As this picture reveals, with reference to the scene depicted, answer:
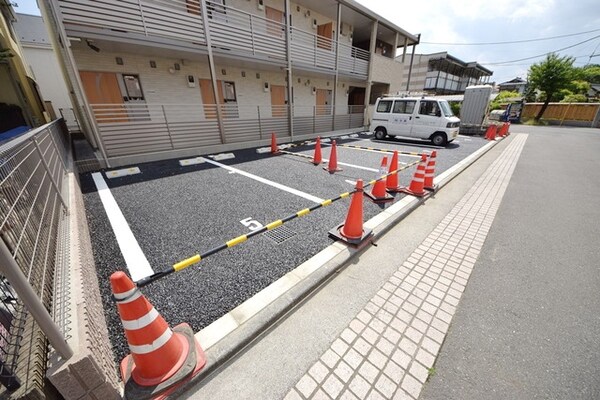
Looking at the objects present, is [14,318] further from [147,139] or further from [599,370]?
[147,139]

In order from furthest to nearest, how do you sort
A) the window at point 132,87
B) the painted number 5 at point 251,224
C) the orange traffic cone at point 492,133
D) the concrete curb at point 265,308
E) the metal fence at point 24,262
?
the orange traffic cone at point 492,133 → the window at point 132,87 → the painted number 5 at point 251,224 → the concrete curb at point 265,308 → the metal fence at point 24,262

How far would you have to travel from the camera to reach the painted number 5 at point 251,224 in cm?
334

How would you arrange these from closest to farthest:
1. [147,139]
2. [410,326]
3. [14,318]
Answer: [14,318] → [410,326] → [147,139]

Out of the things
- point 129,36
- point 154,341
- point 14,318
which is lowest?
point 154,341

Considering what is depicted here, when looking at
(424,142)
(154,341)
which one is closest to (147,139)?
(154,341)

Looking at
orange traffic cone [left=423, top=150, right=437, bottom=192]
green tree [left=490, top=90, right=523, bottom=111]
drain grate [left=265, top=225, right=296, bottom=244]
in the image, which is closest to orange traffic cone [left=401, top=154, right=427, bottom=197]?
orange traffic cone [left=423, top=150, right=437, bottom=192]

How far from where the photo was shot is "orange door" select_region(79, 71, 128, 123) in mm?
6602

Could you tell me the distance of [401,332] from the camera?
189 cm

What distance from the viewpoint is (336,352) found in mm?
1734

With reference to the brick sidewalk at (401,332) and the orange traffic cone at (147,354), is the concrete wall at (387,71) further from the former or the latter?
the orange traffic cone at (147,354)

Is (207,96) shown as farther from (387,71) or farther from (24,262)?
(387,71)

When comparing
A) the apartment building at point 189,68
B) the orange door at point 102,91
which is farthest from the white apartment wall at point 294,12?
the orange door at point 102,91

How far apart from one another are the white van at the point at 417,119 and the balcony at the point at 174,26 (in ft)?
13.5

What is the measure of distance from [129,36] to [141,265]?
21.1 ft
